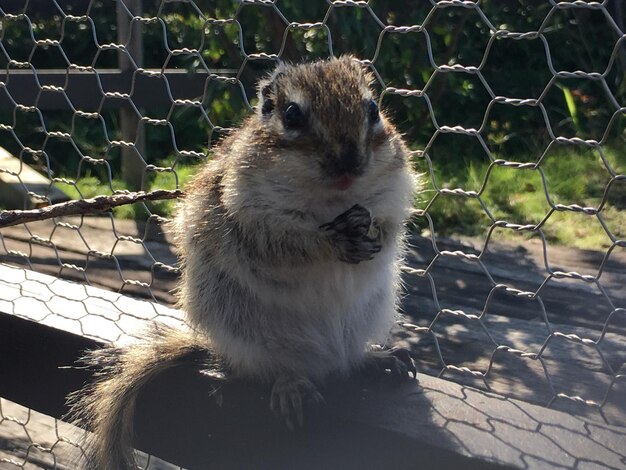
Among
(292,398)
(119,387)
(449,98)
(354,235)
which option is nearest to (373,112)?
(354,235)

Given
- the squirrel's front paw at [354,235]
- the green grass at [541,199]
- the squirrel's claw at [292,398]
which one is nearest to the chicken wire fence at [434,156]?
the green grass at [541,199]

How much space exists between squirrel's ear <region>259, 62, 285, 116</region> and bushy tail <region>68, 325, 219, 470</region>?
46cm

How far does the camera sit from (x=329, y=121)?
Answer: 1586 mm

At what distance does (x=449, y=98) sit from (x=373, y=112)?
3.33 meters

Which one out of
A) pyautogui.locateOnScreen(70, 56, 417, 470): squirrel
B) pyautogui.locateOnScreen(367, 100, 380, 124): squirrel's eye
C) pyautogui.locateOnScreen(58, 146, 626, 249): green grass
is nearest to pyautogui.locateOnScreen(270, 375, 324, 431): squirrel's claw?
pyautogui.locateOnScreen(70, 56, 417, 470): squirrel

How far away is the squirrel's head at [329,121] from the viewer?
1583 mm

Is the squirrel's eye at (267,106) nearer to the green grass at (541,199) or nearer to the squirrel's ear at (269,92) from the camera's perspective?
the squirrel's ear at (269,92)

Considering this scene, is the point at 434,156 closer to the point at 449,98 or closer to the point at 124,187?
the point at 449,98

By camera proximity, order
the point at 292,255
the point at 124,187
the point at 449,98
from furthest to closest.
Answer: the point at 449,98
the point at 124,187
the point at 292,255

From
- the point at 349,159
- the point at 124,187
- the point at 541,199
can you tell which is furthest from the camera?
the point at 124,187

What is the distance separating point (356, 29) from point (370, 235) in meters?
2.07

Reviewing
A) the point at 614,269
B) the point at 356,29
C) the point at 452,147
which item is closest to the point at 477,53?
the point at 452,147

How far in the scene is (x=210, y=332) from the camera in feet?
5.92

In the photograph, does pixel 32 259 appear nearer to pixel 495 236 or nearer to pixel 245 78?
pixel 245 78
